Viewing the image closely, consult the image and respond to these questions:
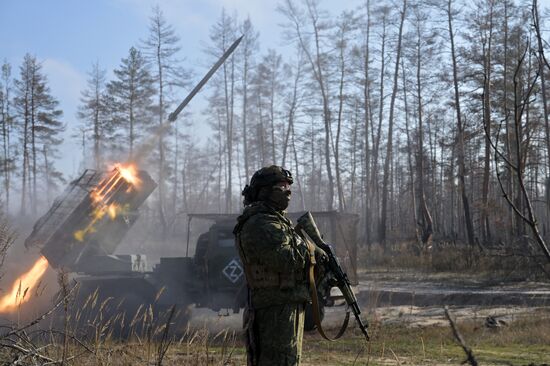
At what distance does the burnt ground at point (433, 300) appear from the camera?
11750 mm

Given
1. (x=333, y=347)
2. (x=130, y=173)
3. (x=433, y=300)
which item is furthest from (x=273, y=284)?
(x=433, y=300)

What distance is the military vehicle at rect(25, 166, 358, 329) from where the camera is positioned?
440 inches

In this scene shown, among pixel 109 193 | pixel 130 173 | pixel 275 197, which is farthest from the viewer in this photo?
pixel 130 173

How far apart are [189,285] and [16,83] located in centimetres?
2967

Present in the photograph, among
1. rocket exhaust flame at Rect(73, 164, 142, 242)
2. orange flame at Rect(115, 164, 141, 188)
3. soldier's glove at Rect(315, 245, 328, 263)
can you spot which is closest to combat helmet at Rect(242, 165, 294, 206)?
soldier's glove at Rect(315, 245, 328, 263)

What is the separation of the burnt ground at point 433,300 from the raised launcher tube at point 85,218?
263 centimetres

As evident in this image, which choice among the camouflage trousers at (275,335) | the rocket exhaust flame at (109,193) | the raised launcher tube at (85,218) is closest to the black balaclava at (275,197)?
the camouflage trousers at (275,335)

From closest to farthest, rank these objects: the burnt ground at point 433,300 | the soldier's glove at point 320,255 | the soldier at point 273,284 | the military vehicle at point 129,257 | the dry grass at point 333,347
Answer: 1. the soldier at point 273,284
2. the soldier's glove at point 320,255
3. the dry grass at point 333,347
4. the military vehicle at point 129,257
5. the burnt ground at point 433,300

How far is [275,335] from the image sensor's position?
411 cm

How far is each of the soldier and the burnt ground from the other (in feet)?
17.1

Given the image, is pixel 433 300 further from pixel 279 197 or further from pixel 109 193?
pixel 279 197

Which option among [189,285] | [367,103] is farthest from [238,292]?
[367,103]

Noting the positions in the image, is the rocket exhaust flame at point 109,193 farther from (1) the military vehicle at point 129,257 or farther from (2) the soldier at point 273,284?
(2) the soldier at point 273,284

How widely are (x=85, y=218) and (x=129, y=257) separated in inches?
62.3
